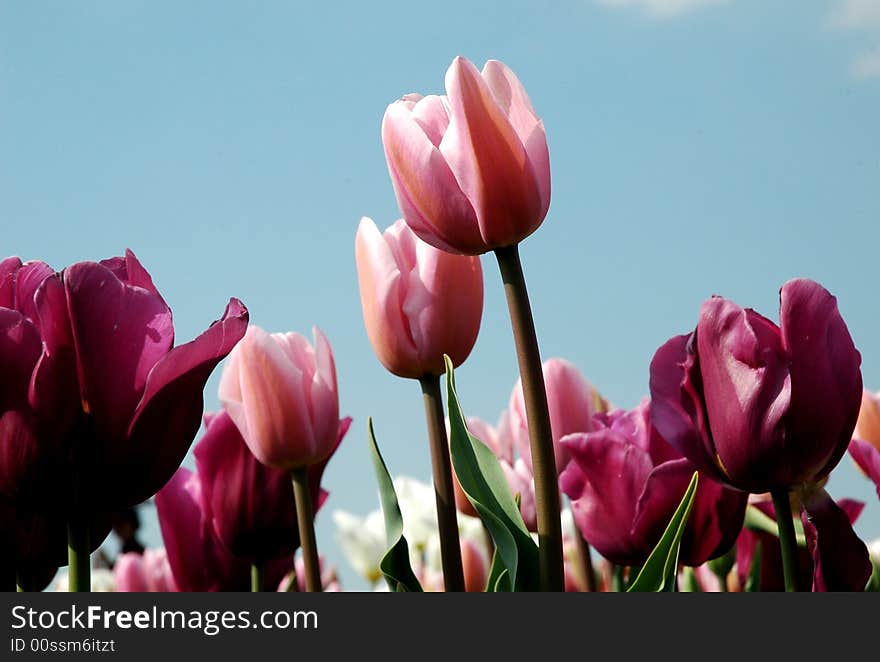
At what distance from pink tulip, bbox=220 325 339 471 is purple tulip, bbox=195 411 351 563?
0.05 m

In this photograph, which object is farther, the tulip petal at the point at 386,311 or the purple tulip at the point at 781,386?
the tulip petal at the point at 386,311

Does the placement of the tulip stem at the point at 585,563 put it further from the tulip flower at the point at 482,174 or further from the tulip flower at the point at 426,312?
the tulip flower at the point at 482,174

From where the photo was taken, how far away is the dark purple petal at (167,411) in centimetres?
61

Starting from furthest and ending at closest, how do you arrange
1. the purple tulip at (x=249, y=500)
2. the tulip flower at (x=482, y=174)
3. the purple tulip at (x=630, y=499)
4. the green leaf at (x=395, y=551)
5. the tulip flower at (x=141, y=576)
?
the tulip flower at (x=141, y=576) → the purple tulip at (x=249, y=500) → the purple tulip at (x=630, y=499) → the green leaf at (x=395, y=551) → the tulip flower at (x=482, y=174)

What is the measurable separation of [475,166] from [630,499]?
0.36 meters

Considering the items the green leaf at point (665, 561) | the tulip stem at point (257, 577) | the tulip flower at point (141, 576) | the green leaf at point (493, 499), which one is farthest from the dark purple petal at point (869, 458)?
the tulip flower at point (141, 576)

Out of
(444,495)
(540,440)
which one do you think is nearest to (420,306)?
(444,495)

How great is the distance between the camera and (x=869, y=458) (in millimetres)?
864

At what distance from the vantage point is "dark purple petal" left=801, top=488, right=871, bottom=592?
759 mm

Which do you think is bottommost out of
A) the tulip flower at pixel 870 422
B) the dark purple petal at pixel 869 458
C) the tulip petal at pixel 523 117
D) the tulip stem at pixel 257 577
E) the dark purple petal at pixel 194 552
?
the dark purple petal at pixel 869 458

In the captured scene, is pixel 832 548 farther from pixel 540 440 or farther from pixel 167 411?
pixel 167 411

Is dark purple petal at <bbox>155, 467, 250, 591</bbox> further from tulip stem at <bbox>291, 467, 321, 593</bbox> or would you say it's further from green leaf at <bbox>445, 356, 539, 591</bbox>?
green leaf at <bbox>445, 356, 539, 591</bbox>

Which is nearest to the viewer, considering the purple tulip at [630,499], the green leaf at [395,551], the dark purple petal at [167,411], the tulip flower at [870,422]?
the dark purple petal at [167,411]

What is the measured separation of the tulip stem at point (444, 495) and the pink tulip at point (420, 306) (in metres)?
0.03
